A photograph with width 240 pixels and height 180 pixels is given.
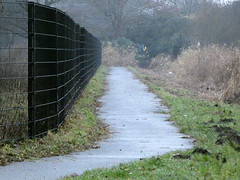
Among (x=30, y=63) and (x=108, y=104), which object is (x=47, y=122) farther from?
(x=108, y=104)

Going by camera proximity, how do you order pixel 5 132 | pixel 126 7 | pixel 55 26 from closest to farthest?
pixel 5 132 < pixel 55 26 < pixel 126 7

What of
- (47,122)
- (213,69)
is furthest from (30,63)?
(213,69)

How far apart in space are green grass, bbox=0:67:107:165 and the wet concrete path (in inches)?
9.0

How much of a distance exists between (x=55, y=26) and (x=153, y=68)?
1478 inches

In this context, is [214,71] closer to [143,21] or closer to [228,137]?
[228,137]

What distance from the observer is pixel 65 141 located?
→ 9406mm

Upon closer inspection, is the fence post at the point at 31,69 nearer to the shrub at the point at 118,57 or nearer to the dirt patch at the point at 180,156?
the dirt patch at the point at 180,156

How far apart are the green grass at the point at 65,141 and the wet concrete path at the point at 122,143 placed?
0.75 ft

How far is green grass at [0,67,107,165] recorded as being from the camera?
320 inches

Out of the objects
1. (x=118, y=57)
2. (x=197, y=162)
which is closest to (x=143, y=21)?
(x=118, y=57)

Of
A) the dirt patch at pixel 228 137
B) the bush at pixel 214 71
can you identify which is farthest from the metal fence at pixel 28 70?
the bush at pixel 214 71

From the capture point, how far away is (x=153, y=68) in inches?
1866

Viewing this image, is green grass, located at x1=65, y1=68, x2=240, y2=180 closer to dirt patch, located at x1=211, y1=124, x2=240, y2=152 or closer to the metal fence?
dirt patch, located at x1=211, y1=124, x2=240, y2=152

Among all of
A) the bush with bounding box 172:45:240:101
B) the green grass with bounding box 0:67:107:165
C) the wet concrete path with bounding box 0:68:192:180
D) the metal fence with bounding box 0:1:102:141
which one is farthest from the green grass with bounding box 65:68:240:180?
the bush with bounding box 172:45:240:101
